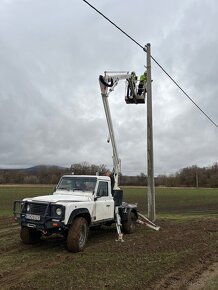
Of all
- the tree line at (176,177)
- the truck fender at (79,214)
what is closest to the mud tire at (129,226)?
the truck fender at (79,214)

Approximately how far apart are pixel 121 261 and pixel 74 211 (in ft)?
7.47

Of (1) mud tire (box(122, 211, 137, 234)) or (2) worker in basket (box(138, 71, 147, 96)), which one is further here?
(2) worker in basket (box(138, 71, 147, 96))

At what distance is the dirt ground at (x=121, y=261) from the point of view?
8.04m

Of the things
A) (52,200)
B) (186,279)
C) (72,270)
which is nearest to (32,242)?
(52,200)

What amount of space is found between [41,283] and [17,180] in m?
139

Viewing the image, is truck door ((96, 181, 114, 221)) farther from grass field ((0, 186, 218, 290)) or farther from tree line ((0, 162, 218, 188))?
tree line ((0, 162, 218, 188))

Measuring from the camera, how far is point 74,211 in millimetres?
11539

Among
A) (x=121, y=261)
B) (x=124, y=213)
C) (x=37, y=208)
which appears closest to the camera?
(x=121, y=261)

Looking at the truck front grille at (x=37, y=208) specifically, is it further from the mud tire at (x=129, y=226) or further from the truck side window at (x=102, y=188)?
the mud tire at (x=129, y=226)

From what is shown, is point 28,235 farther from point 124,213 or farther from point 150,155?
point 150,155

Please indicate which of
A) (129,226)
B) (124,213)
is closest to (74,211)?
(124,213)

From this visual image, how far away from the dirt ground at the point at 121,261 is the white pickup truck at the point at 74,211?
0.50 metres

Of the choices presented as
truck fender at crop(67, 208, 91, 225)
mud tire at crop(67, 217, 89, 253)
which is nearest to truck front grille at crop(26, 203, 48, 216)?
truck fender at crop(67, 208, 91, 225)

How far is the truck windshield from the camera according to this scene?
1345 cm
